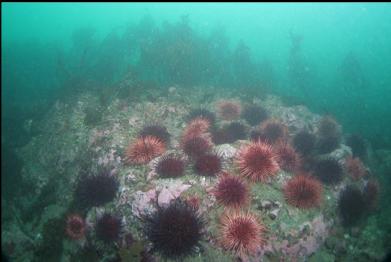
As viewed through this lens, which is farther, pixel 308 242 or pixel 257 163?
pixel 257 163

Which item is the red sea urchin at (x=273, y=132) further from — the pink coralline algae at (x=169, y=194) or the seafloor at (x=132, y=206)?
the pink coralline algae at (x=169, y=194)

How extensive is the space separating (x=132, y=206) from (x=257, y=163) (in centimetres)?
341

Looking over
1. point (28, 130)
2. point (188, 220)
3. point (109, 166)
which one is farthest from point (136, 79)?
point (188, 220)

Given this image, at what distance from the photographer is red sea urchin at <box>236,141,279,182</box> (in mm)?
7875

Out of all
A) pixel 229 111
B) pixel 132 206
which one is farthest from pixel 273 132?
pixel 132 206

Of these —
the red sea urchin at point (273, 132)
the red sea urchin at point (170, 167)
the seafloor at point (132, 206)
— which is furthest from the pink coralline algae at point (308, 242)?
the red sea urchin at point (273, 132)

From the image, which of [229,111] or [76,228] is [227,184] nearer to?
[76,228]

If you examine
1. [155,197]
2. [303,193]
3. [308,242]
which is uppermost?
[155,197]

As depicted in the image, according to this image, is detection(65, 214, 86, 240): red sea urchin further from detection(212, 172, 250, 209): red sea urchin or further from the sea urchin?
detection(212, 172, 250, 209): red sea urchin

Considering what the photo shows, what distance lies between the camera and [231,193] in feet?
24.2

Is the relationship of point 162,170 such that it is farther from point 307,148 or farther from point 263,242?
point 307,148

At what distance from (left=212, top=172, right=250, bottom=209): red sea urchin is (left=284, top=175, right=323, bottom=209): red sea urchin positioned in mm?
1262

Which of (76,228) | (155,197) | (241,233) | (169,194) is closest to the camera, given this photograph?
(241,233)

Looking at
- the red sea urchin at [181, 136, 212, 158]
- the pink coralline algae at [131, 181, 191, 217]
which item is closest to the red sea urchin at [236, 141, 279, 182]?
the red sea urchin at [181, 136, 212, 158]
